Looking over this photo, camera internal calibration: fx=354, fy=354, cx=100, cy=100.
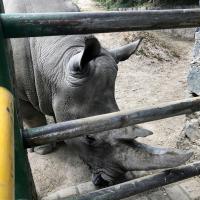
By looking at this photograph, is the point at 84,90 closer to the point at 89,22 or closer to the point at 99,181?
the point at 99,181

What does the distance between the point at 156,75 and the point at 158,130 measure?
173 cm

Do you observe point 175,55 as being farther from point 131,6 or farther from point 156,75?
point 131,6

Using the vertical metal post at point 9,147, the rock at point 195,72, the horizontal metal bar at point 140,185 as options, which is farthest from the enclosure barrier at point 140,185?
the rock at point 195,72

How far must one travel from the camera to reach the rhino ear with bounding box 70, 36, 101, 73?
204 cm

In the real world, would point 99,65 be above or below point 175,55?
above

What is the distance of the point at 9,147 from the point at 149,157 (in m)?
1.33

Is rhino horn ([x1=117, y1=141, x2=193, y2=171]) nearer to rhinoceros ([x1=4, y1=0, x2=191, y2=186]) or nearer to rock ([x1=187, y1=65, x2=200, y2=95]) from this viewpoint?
rhinoceros ([x1=4, y1=0, x2=191, y2=186])

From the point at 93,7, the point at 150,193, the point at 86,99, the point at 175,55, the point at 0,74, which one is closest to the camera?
the point at 0,74

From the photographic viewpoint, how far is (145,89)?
487 centimetres

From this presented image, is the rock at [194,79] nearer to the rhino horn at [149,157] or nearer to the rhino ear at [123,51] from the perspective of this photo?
the rhino ear at [123,51]

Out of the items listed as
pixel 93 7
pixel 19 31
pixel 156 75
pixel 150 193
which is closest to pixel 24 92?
pixel 150 193

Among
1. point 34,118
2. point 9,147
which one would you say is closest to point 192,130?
point 34,118

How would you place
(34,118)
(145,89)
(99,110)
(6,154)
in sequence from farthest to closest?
(145,89)
(34,118)
(99,110)
(6,154)

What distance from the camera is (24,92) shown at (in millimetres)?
3162
